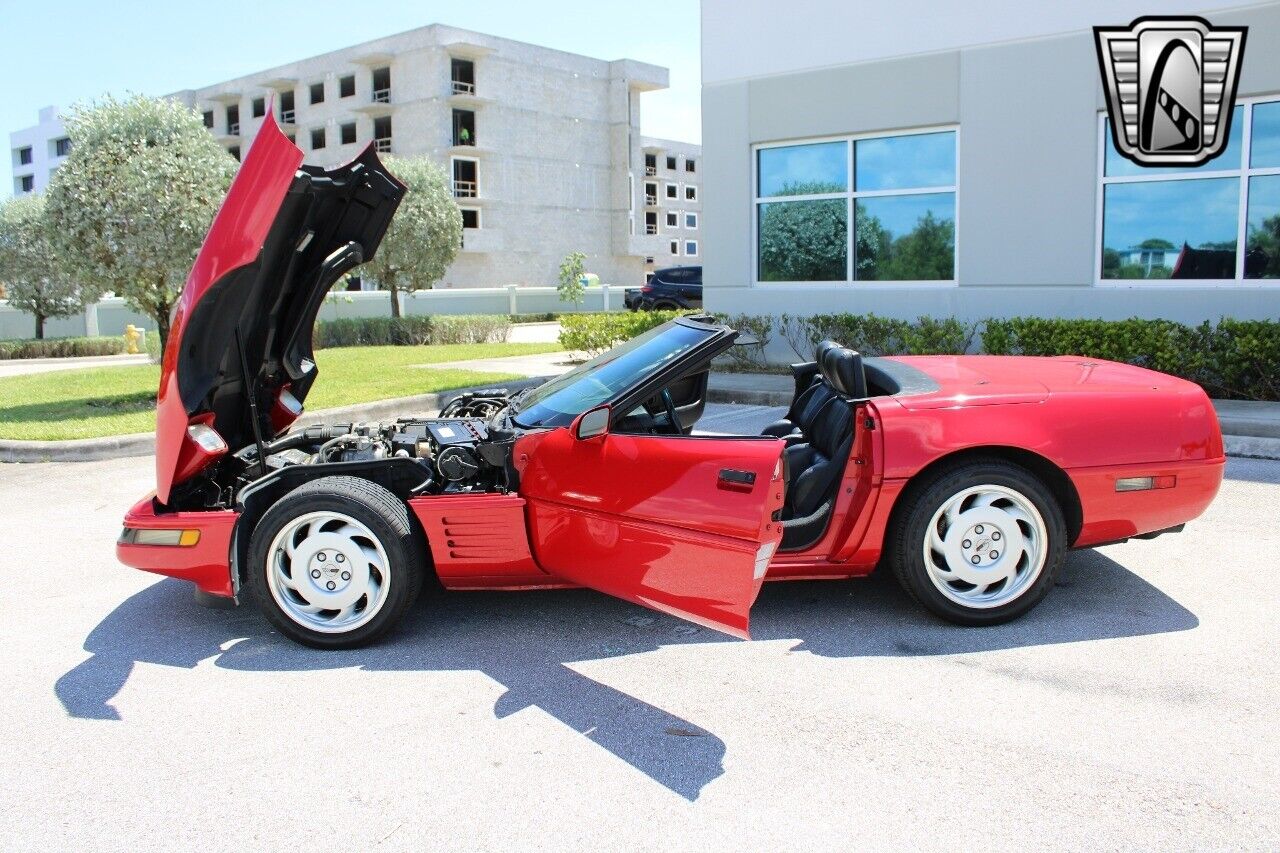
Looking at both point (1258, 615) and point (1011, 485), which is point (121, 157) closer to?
point (1011, 485)

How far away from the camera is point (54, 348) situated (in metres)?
25.4

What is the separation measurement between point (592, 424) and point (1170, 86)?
10347 mm

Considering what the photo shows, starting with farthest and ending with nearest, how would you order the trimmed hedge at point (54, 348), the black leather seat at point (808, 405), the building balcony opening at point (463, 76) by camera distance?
Result: the building balcony opening at point (463, 76) → the trimmed hedge at point (54, 348) → the black leather seat at point (808, 405)

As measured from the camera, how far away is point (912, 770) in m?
3.32

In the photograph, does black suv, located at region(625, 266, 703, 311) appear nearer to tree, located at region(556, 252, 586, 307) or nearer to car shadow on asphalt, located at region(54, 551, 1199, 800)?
tree, located at region(556, 252, 586, 307)

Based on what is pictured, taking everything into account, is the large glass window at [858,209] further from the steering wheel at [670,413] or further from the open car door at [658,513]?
the open car door at [658,513]

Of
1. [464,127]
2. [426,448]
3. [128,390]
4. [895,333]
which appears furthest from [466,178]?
[426,448]

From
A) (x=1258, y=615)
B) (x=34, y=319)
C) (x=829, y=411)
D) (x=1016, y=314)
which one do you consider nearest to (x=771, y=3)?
(x=1016, y=314)

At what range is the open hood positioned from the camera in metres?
4.37

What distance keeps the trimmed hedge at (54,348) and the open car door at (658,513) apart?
24.7m

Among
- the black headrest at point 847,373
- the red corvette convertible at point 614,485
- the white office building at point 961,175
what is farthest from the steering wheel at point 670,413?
the white office building at point 961,175

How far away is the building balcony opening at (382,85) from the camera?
61.1 m


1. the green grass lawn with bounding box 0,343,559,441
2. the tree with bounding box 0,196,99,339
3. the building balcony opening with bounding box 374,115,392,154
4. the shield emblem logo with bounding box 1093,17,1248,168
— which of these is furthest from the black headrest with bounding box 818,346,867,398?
the building balcony opening with bounding box 374,115,392,154

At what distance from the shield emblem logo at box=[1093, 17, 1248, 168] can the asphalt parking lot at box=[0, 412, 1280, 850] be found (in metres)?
7.53
